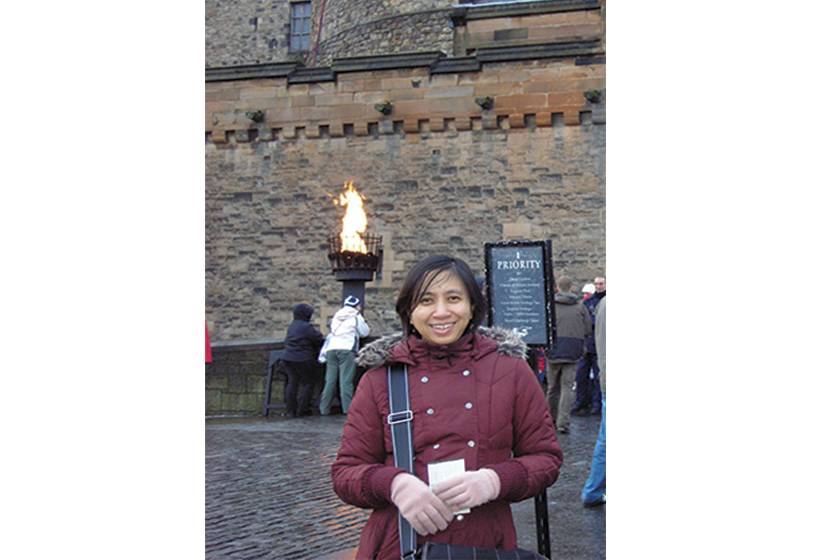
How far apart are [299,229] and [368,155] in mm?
1956

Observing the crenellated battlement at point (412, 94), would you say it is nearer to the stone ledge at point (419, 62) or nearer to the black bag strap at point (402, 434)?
the stone ledge at point (419, 62)

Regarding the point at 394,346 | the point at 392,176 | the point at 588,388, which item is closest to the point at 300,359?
the point at 588,388

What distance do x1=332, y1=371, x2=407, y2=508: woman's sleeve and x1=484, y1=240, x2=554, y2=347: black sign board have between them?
100 inches

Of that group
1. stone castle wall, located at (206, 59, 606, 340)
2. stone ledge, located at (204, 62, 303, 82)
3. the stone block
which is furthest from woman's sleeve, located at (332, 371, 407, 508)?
stone ledge, located at (204, 62, 303, 82)

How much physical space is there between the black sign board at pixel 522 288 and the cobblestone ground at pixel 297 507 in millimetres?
1035

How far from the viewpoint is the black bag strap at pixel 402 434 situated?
1.92 meters

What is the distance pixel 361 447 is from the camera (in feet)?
6.62

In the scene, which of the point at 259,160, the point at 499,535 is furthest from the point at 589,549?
the point at 259,160

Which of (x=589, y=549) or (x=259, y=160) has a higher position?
(x=259, y=160)

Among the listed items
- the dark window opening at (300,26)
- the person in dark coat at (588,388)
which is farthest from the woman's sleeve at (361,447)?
the dark window opening at (300,26)

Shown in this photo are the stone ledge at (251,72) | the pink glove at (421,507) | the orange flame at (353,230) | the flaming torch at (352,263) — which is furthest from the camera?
the stone ledge at (251,72)

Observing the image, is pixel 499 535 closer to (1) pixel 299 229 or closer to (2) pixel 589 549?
(2) pixel 589 549

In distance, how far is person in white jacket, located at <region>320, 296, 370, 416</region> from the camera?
363 inches
